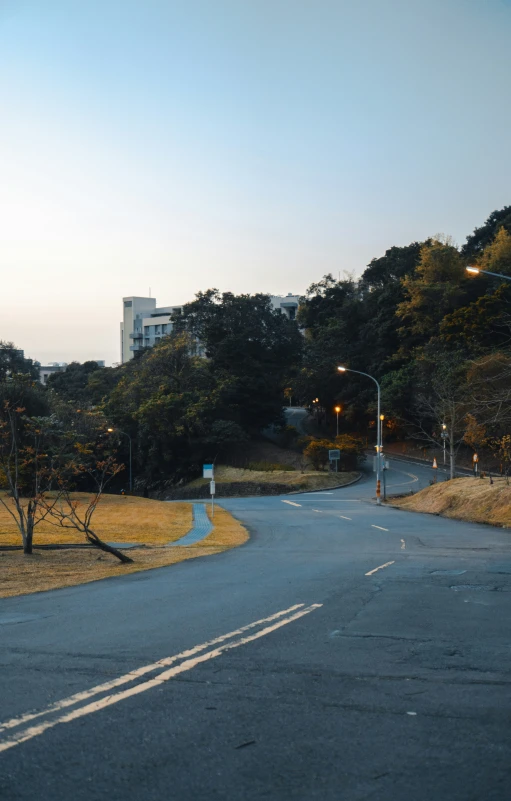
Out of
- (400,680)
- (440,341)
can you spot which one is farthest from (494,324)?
(400,680)

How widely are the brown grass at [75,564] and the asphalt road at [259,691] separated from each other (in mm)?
1471

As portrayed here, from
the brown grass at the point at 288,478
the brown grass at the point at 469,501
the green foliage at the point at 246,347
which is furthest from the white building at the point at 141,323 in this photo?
the brown grass at the point at 469,501

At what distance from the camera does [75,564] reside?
17.7m

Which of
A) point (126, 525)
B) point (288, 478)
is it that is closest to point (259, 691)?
point (126, 525)

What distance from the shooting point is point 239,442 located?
7731 cm

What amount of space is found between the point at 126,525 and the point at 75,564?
15.3 m

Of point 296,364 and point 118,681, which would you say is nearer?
point 118,681

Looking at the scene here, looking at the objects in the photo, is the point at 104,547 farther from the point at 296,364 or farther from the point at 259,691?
the point at 296,364

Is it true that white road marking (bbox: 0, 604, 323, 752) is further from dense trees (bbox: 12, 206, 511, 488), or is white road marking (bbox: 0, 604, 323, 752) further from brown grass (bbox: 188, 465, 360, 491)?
dense trees (bbox: 12, 206, 511, 488)

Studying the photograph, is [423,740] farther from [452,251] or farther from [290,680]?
[452,251]

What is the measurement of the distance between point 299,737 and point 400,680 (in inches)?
68.2

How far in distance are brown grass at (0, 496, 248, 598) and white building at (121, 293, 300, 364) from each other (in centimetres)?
12271

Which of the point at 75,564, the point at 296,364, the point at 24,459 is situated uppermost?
the point at 296,364

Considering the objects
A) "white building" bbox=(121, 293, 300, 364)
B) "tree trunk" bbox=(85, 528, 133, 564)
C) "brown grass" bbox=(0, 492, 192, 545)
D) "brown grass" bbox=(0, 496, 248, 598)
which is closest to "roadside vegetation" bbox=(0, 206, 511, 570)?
"brown grass" bbox=(0, 492, 192, 545)
